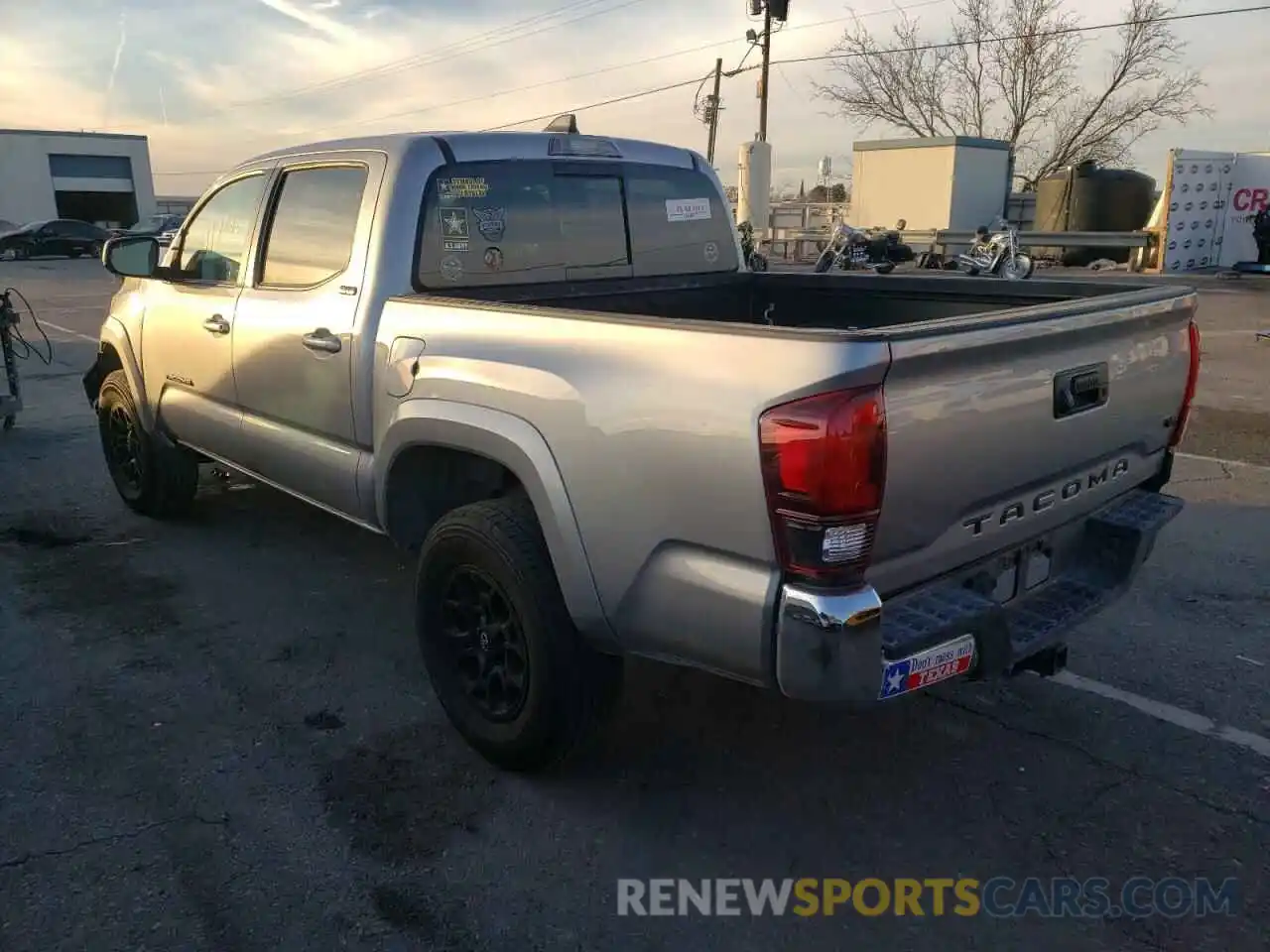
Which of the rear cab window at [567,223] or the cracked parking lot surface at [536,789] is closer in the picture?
the cracked parking lot surface at [536,789]

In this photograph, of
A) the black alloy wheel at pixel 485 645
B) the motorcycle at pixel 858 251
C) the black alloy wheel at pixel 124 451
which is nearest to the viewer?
the black alloy wheel at pixel 485 645

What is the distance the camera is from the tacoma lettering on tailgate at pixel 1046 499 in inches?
104

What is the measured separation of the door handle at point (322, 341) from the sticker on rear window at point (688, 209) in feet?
5.32

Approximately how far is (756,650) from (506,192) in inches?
89.7

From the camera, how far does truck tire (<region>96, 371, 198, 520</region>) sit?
552 cm

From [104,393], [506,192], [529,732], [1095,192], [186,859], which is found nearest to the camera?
[186,859]

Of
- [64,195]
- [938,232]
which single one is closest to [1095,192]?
[938,232]

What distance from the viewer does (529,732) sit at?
3.04m

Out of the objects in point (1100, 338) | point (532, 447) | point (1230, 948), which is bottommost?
point (1230, 948)

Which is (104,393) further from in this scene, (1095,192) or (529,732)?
(1095,192)

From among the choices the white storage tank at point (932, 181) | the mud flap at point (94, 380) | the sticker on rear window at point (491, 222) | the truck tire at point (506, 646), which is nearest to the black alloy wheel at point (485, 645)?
the truck tire at point (506, 646)

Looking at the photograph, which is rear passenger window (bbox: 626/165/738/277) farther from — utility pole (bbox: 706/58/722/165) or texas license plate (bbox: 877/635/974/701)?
utility pole (bbox: 706/58/722/165)

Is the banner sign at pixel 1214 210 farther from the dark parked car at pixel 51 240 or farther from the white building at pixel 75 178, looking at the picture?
the white building at pixel 75 178

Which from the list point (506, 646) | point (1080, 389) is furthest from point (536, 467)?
point (1080, 389)
